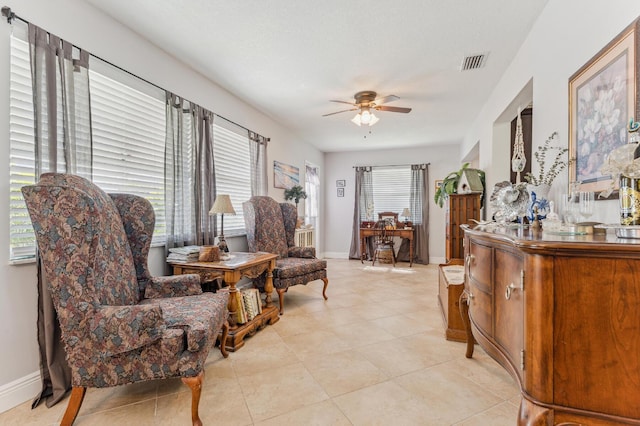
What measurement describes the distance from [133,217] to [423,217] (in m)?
5.73

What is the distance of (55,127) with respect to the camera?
1.87 meters

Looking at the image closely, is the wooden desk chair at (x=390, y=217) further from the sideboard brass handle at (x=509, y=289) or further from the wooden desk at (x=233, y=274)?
the sideboard brass handle at (x=509, y=289)

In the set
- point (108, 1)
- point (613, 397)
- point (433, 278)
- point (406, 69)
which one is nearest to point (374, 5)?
point (406, 69)

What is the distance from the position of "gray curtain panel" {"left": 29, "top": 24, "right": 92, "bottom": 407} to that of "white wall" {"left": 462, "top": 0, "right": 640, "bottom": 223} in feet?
9.95

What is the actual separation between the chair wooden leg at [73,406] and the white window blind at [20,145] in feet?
2.84

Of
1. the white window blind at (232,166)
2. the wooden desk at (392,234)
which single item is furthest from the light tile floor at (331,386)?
the wooden desk at (392,234)

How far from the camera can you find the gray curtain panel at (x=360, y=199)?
22.9ft

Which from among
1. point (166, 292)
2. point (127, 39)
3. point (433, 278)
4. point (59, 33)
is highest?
point (127, 39)

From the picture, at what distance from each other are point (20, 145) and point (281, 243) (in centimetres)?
260

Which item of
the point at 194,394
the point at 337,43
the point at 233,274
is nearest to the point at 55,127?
the point at 233,274

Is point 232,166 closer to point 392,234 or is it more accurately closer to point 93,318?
point 93,318

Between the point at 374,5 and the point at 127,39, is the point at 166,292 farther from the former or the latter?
the point at 374,5

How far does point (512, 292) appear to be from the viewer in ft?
3.68

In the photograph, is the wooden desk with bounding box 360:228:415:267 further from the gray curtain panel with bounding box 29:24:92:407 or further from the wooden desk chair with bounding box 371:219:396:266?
the gray curtain panel with bounding box 29:24:92:407
